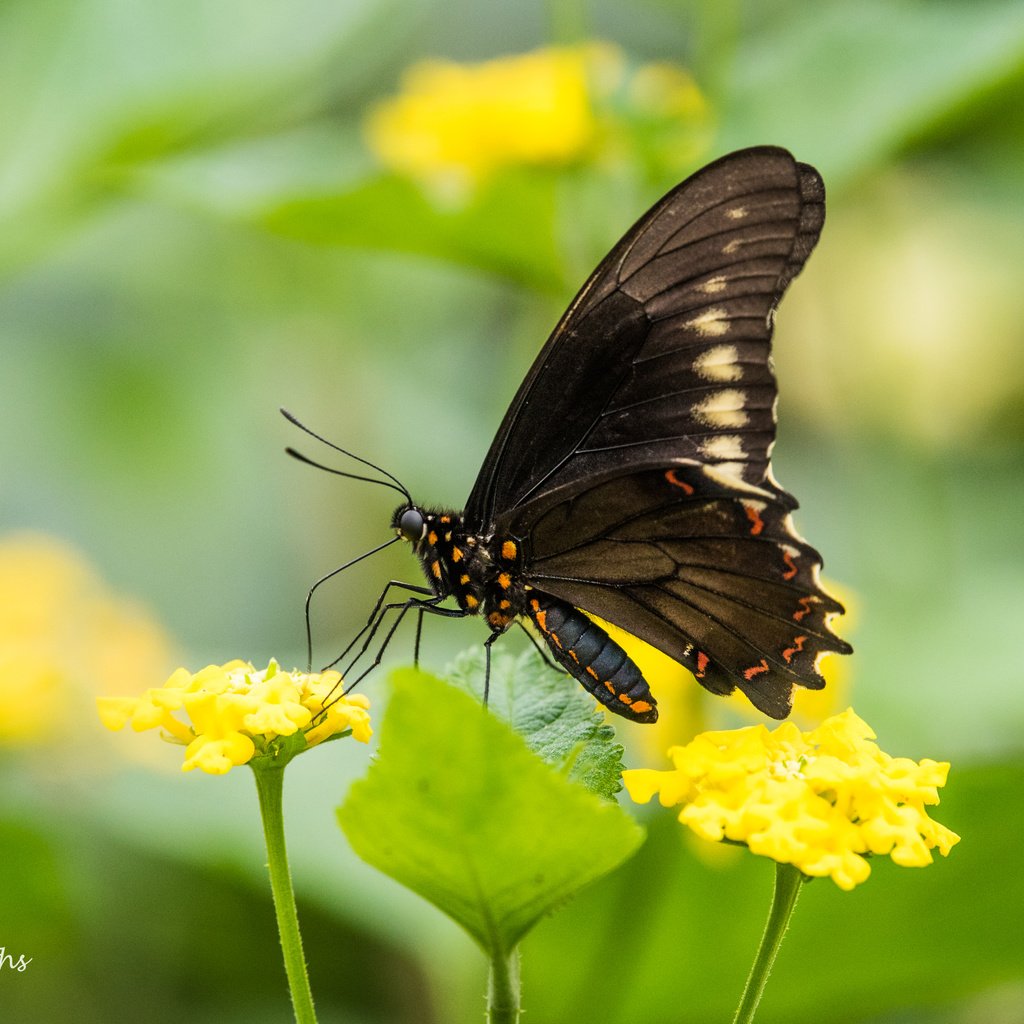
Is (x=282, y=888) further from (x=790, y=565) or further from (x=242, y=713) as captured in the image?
(x=790, y=565)

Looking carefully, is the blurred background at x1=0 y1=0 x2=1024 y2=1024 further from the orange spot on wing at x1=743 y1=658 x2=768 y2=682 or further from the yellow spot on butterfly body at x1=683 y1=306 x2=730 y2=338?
the yellow spot on butterfly body at x1=683 y1=306 x2=730 y2=338

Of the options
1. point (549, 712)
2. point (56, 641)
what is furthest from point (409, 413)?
point (549, 712)

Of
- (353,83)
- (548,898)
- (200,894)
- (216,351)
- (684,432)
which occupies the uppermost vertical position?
(353,83)

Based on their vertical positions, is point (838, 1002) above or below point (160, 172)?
below

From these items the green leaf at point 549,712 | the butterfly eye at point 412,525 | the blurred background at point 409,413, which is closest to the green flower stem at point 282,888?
the green leaf at point 549,712

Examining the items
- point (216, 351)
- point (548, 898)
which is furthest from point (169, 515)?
point (548, 898)

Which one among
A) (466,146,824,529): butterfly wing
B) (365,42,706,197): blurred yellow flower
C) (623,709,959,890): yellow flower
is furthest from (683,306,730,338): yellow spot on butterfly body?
(365,42,706,197): blurred yellow flower

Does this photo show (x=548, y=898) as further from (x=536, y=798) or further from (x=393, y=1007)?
(x=393, y=1007)
